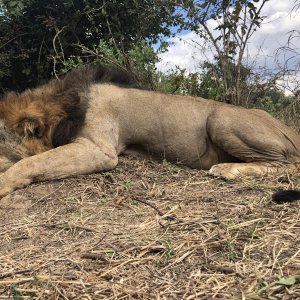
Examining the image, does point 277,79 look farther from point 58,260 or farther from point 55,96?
point 58,260

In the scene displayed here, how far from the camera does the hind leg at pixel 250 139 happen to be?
5137mm

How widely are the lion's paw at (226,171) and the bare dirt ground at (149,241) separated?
0.20 meters

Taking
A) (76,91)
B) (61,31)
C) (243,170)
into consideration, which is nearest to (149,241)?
(243,170)

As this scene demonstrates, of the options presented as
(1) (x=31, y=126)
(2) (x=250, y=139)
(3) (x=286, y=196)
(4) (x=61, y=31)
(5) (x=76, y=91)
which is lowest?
(3) (x=286, y=196)

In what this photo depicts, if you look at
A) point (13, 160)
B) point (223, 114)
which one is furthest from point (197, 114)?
point (13, 160)

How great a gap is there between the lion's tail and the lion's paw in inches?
40.7

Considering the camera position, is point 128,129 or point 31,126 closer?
point 31,126

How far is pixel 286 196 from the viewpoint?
3.54 m

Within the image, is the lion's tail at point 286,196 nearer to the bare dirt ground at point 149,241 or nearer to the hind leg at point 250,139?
the bare dirt ground at point 149,241

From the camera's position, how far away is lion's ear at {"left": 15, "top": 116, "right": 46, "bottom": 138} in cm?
486

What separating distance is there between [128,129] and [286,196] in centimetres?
219

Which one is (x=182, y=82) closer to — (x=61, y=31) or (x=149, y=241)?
(x=61, y=31)

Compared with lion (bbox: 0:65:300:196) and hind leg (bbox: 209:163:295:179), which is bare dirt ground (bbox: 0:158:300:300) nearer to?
hind leg (bbox: 209:163:295:179)

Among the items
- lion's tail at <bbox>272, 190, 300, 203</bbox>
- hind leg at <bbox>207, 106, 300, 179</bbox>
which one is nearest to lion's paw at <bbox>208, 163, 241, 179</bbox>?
hind leg at <bbox>207, 106, 300, 179</bbox>
